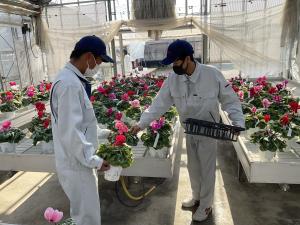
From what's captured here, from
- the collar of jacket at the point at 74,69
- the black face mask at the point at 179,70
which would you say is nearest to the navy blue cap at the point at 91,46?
the collar of jacket at the point at 74,69

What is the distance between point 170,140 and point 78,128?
157 centimetres

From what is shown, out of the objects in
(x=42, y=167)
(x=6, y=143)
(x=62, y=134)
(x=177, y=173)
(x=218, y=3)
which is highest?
(x=218, y=3)

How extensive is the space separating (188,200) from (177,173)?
0.83 m

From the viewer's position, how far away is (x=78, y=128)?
169 centimetres

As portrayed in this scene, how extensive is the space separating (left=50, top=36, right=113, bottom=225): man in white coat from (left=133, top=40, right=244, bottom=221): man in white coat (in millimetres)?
744

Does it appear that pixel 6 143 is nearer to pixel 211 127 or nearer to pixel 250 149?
pixel 211 127

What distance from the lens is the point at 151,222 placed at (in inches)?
111

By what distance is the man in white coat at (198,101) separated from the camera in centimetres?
237

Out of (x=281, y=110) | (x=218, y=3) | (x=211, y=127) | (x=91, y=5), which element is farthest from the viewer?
(x=91, y=5)

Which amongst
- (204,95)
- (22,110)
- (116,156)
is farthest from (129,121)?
(22,110)

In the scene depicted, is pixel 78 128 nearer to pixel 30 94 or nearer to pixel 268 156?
pixel 268 156

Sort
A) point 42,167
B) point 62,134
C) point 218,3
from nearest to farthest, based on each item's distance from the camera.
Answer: point 62,134 < point 42,167 < point 218,3

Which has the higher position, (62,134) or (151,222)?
(62,134)

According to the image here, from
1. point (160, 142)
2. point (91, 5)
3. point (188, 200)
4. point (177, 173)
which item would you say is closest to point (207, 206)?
point (188, 200)
